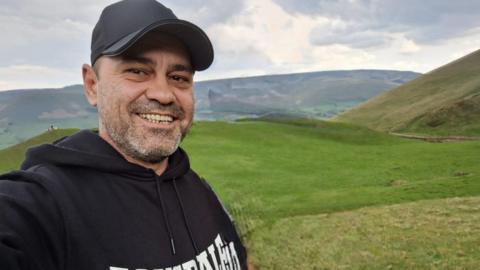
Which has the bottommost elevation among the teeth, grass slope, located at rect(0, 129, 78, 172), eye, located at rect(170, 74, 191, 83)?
grass slope, located at rect(0, 129, 78, 172)

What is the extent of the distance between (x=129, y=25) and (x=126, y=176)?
1072 millimetres

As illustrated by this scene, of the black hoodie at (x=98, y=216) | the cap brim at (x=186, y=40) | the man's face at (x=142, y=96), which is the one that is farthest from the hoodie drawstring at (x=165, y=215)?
the cap brim at (x=186, y=40)

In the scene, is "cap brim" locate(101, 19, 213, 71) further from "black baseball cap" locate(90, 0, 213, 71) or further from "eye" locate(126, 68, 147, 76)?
"eye" locate(126, 68, 147, 76)

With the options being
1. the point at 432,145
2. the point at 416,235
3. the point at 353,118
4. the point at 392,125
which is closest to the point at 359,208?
the point at 416,235

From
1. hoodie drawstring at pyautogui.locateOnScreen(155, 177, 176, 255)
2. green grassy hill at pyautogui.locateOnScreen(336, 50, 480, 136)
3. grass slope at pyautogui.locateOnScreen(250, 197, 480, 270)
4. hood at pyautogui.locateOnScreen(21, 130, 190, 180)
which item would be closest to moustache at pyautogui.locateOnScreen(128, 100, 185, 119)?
hood at pyautogui.locateOnScreen(21, 130, 190, 180)

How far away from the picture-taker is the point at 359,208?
24.2 metres

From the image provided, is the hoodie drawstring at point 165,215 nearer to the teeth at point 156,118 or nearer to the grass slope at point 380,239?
the teeth at point 156,118

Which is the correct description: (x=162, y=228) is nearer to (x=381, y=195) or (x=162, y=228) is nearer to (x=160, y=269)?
(x=160, y=269)

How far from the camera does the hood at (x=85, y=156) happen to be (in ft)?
8.59

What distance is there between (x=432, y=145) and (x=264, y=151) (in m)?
20.5

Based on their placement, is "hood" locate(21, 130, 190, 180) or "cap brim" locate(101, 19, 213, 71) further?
"cap brim" locate(101, 19, 213, 71)

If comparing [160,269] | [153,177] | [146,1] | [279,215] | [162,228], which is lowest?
[279,215]

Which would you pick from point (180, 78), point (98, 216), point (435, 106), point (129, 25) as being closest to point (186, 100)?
point (180, 78)

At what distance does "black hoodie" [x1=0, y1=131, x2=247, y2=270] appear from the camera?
2.19 metres
